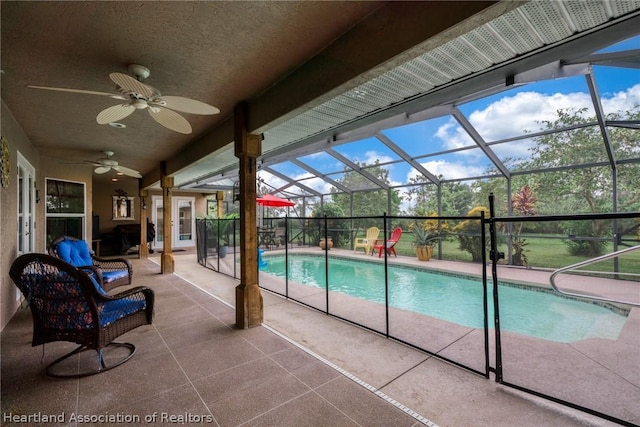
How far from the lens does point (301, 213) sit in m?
13.2

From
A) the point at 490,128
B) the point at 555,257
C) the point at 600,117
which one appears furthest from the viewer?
the point at 555,257

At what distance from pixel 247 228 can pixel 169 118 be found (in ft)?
4.69

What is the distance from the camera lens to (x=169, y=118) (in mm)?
2752

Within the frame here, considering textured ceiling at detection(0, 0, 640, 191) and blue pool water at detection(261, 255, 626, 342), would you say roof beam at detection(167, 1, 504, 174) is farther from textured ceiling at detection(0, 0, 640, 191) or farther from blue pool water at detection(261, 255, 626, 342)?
blue pool water at detection(261, 255, 626, 342)

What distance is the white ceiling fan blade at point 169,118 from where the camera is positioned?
259cm

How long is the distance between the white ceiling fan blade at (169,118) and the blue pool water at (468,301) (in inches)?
151

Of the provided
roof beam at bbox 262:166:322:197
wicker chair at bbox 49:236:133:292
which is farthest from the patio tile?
roof beam at bbox 262:166:322:197

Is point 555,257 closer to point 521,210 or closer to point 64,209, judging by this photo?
point 521,210

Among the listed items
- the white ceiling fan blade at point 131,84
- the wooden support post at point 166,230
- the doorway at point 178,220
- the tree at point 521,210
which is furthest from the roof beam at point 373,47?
the doorway at point 178,220

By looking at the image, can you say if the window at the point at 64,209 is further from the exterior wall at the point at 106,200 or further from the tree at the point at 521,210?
the tree at the point at 521,210

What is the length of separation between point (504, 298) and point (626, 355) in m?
2.61

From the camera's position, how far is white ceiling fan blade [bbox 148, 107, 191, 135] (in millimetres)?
2593

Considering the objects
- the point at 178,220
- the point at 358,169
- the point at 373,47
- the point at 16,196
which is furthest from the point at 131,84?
the point at 178,220

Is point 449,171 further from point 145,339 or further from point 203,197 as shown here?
point 203,197
